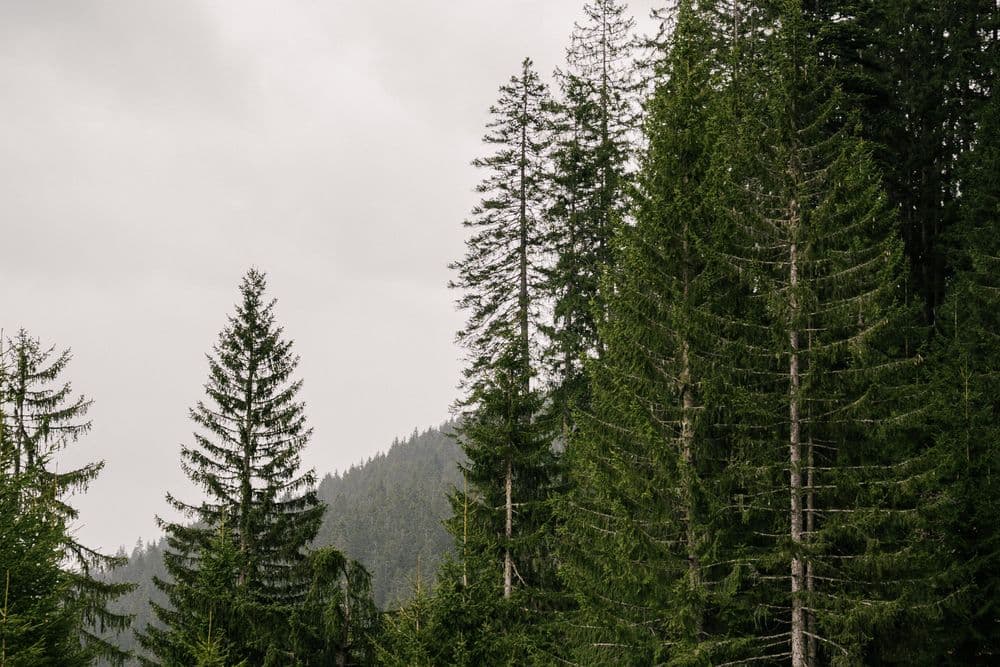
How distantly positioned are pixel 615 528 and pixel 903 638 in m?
5.00

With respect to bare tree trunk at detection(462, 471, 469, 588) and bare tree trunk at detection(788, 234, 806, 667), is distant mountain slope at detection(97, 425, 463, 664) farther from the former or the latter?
bare tree trunk at detection(788, 234, 806, 667)

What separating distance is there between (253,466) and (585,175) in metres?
14.5

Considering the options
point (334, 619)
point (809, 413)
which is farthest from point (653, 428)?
point (334, 619)

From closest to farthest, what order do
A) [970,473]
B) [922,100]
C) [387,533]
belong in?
[970,473] < [922,100] < [387,533]

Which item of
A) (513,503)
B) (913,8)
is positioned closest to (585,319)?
(513,503)

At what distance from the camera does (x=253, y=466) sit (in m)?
21.9

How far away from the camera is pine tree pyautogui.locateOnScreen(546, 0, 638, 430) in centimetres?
2289

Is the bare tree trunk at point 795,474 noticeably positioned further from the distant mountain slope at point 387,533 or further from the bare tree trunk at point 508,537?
the distant mountain slope at point 387,533

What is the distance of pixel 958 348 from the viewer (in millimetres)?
19109

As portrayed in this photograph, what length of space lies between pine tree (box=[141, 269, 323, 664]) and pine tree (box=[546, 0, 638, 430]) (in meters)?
8.69

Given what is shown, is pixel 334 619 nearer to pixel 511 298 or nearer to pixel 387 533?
pixel 511 298

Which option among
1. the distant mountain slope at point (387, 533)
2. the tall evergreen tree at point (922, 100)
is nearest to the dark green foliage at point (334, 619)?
the tall evergreen tree at point (922, 100)

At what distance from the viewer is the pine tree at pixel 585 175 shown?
22891mm

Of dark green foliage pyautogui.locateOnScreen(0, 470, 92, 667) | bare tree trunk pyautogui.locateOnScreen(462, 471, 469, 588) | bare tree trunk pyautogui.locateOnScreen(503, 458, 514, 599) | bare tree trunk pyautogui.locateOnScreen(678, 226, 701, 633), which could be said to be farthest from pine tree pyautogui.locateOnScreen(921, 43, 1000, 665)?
dark green foliage pyautogui.locateOnScreen(0, 470, 92, 667)
